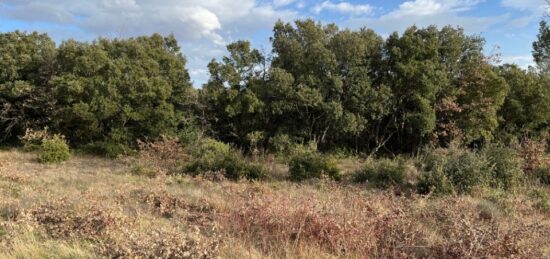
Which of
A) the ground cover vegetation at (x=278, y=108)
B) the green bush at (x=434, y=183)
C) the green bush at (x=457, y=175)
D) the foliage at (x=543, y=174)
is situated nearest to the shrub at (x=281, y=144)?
the ground cover vegetation at (x=278, y=108)

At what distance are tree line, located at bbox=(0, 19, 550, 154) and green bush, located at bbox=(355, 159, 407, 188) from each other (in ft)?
20.0

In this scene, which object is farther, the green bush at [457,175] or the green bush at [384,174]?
the green bush at [384,174]

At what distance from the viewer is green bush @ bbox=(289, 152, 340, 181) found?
49.0 ft

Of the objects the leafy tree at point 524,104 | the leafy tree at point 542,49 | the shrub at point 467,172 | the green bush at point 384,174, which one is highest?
the leafy tree at point 542,49

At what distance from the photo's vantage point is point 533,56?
29656mm

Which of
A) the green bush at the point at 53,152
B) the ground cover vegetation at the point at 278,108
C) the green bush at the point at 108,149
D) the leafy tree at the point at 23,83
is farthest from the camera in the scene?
the leafy tree at the point at 23,83

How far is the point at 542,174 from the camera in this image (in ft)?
45.6

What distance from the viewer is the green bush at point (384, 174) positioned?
13469 millimetres

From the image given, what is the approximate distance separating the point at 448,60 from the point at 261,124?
9.47m

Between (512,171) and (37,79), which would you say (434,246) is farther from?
(37,79)

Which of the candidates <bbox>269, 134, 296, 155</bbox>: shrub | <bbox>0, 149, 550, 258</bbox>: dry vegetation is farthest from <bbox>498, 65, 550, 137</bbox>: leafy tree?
<bbox>0, 149, 550, 258</bbox>: dry vegetation

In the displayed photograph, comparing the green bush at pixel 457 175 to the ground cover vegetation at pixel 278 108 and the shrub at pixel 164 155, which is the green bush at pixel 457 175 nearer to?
the ground cover vegetation at pixel 278 108

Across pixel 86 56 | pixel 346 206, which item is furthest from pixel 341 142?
pixel 346 206

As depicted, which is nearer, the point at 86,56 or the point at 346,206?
the point at 346,206
